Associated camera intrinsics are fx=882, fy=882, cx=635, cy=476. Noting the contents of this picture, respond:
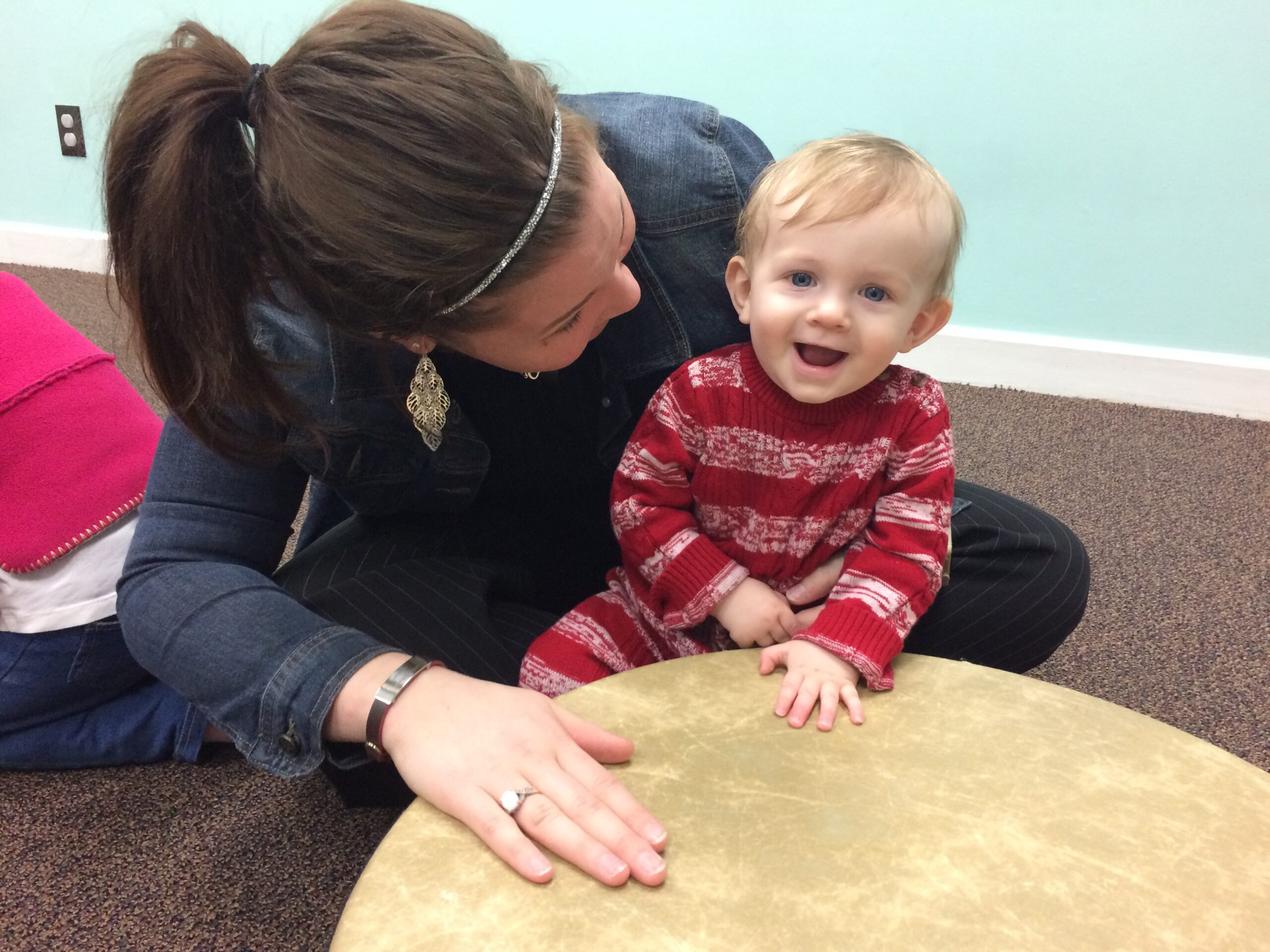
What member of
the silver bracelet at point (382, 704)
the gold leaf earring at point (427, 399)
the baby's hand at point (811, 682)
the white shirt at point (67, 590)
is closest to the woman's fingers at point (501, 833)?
the silver bracelet at point (382, 704)

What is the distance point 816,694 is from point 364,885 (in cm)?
35

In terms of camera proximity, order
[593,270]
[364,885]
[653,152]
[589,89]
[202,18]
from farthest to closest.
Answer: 1. [202,18]
2. [589,89]
3. [653,152]
4. [593,270]
5. [364,885]

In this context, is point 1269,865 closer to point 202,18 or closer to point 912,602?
point 912,602

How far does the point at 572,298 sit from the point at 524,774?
1.27ft

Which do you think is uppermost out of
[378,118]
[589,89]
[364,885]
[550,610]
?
[378,118]

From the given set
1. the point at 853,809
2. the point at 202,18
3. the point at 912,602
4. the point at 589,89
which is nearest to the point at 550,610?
the point at 912,602

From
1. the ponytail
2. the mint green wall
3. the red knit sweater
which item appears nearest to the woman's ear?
the ponytail

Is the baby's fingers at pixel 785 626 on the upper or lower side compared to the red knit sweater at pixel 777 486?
lower

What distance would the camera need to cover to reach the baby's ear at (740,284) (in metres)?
0.85

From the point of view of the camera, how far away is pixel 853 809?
0.59 m

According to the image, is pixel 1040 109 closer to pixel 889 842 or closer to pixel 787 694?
pixel 787 694

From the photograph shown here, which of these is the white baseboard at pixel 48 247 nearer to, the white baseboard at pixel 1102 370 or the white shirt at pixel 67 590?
the white baseboard at pixel 1102 370

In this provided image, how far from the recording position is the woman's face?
0.73m

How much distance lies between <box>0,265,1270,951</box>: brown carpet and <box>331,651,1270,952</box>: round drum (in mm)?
80
